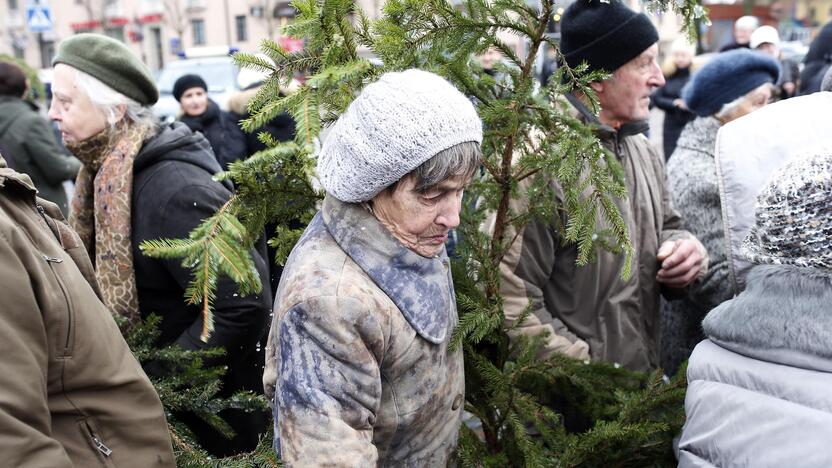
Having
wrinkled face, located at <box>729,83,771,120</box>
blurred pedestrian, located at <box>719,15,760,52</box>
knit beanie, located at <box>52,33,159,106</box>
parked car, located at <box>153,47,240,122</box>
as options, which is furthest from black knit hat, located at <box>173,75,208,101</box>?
blurred pedestrian, located at <box>719,15,760,52</box>

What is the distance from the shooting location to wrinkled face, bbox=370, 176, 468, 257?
1696 millimetres

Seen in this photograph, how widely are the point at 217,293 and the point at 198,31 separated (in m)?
43.6

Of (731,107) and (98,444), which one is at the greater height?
(731,107)

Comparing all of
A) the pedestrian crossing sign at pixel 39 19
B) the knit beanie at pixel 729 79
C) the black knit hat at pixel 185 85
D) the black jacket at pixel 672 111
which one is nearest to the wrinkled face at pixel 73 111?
the knit beanie at pixel 729 79

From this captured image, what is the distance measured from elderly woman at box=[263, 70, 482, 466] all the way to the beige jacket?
658 millimetres

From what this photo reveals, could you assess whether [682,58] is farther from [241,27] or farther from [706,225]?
[241,27]

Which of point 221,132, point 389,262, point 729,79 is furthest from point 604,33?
point 221,132

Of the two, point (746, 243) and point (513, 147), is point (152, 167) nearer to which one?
point (513, 147)

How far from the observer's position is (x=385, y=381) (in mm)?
1726

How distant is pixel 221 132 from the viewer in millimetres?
6258

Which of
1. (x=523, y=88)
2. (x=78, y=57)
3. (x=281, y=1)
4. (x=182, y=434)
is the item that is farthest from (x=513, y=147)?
(x=281, y=1)

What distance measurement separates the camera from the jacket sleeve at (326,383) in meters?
1.53

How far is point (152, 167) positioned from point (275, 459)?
4.41 ft

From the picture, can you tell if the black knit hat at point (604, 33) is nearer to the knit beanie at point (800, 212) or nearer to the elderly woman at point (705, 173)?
the elderly woman at point (705, 173)
